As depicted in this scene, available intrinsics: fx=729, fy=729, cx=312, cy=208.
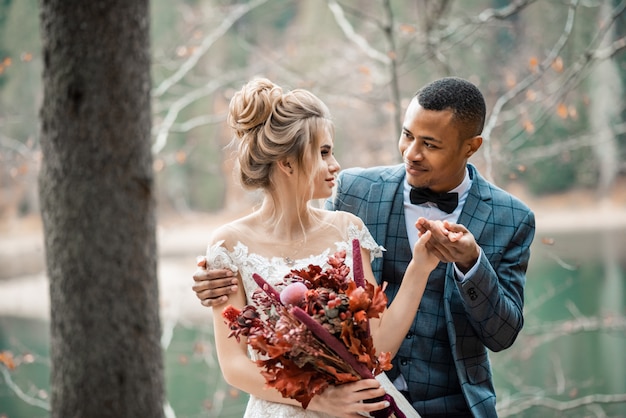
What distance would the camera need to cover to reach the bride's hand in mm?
1908

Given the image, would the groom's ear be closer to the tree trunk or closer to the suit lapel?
the suit lapel

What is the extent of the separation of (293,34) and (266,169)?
6836 mm

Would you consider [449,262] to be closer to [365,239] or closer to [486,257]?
[486,257]

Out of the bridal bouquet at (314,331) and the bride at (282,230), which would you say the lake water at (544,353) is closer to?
the bride at (282,230)

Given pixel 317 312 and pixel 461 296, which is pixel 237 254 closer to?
pixel 317 312

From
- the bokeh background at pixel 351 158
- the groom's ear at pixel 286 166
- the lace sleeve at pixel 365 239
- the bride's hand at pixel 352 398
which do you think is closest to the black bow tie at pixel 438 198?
the lace sleeve at pixel 365 239

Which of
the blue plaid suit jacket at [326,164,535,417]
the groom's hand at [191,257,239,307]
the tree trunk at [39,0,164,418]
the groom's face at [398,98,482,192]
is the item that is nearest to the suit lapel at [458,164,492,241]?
the blue plaid suit jacket at [326,164,535,417]

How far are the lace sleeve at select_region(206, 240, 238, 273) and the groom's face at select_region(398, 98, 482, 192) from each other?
0.71 meters

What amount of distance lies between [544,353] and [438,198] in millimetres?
6248

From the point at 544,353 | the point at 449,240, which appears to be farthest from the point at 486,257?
the point at 544,353

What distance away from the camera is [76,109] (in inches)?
108

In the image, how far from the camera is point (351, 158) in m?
8.02

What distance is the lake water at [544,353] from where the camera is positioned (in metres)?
7.29

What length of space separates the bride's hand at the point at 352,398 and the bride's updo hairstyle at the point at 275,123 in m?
0.71
